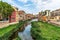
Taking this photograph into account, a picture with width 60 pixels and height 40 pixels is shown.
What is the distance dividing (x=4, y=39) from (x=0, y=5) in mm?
11478

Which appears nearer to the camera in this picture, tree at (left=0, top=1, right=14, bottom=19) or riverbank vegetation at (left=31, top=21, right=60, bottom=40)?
riverbank vegetation at (left=31, top=21, right=60, bottom=40)

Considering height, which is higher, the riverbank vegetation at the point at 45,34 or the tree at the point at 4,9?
the tree at the point at 4,9

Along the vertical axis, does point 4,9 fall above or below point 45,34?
above

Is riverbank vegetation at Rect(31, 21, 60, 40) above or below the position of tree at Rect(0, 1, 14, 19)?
below

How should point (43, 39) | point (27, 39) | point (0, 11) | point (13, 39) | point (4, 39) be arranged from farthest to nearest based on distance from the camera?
point (0, 11)
point (27, 39)
point (13, 39)
point (4, 39)
point (43, 39)

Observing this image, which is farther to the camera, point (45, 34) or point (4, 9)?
point (4, 9)

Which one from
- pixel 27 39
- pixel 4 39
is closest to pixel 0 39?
pixel 4 39

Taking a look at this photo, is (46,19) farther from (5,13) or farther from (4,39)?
(4,39)

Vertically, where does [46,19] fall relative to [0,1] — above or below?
below

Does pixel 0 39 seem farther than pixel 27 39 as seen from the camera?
No

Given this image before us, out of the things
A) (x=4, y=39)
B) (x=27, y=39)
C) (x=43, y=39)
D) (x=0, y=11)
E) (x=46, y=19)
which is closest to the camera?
(x=43, y=39)

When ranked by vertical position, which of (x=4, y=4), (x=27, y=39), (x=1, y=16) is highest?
(x=4, y=4)

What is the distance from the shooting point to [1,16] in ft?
69.7

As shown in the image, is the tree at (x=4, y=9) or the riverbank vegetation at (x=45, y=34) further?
the tree at (x=4, y=9)
